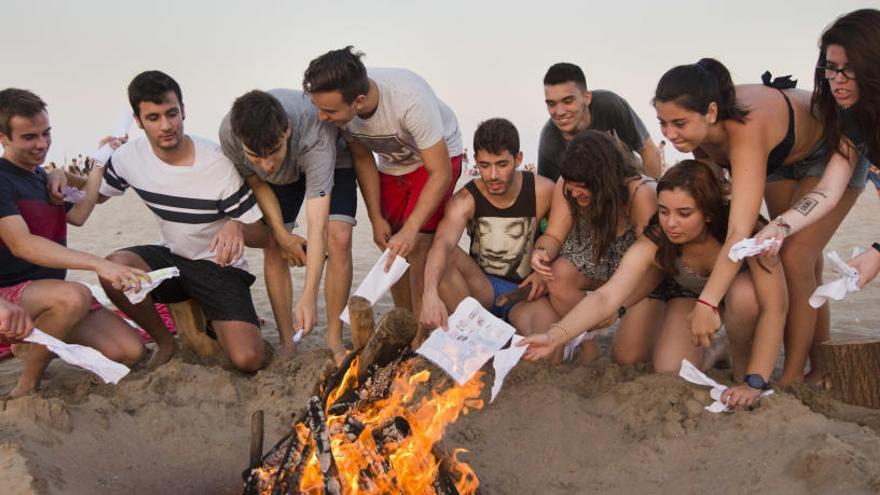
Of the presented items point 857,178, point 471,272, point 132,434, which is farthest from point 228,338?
point 857,178

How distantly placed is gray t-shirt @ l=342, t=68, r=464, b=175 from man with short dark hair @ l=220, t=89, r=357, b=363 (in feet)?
0.78

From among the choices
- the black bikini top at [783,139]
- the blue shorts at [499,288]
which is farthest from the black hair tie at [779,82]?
the blue shorts at [499,288]

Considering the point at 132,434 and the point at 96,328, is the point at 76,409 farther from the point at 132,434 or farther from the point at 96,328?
the point at 96,328

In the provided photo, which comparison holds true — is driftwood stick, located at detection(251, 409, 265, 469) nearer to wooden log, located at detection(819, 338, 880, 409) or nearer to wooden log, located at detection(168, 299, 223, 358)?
wooden log, located at detection(168, 299, 223, 358)

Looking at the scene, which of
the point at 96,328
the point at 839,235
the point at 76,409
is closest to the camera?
the point at 76,409

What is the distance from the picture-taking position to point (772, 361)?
3.34 meters

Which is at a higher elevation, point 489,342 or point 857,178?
point 857,178

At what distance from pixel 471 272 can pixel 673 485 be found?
1.73m

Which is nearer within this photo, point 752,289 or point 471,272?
point 752,289

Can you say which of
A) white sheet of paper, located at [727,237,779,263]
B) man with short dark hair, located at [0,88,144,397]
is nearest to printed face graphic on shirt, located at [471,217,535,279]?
white sheet of paper, located at [727,237,779,263]

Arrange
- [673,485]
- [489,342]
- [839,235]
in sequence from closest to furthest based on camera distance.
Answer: [673,485] < [489,342] < [839,235]

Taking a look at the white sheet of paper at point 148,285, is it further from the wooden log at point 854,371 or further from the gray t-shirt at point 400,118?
the wooden log at point 854,371

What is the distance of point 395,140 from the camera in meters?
4.07

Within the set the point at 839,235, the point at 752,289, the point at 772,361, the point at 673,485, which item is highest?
the point at 752,289
